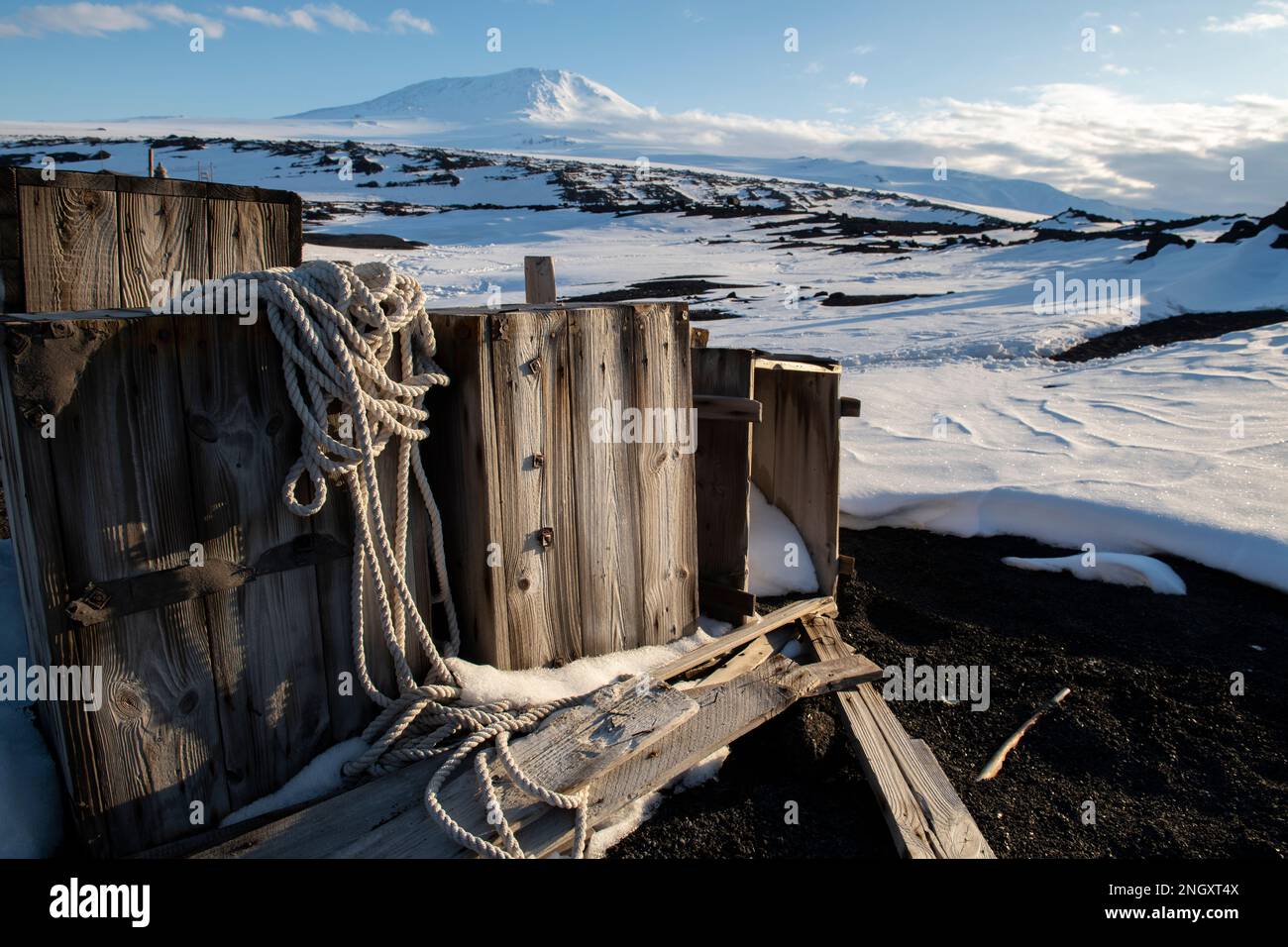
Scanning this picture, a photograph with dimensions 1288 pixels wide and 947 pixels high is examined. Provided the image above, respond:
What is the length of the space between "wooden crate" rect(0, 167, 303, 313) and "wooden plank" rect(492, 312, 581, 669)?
144 cm

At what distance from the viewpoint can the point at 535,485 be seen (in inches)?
125

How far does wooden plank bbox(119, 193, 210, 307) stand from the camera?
324 centimetres

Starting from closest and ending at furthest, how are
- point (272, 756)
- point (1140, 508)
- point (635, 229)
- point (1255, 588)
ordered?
point (272, 756)
point (1255, 588)
point (1140, 508)
point (635, 229)

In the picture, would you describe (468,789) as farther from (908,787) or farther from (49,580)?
(908,787)

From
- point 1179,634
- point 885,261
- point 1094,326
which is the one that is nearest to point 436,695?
point 1179,634

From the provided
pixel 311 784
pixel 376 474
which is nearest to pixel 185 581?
pixel 376 474

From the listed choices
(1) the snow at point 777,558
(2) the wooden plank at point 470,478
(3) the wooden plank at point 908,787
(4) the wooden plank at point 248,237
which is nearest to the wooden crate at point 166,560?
(2) the wooden plank at point 470,478

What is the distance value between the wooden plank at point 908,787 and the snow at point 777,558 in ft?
3.88

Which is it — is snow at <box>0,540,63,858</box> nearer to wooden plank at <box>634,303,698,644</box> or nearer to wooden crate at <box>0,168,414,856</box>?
wooden crate at <box>0,168,414,856</box>

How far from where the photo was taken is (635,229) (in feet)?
125

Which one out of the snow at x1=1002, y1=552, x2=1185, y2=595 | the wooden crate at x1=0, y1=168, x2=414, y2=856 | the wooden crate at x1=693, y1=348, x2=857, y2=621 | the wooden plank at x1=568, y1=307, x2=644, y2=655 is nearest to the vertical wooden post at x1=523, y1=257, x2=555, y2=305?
the wooden crate at x1=693, y1=348, x2=857, y2=621

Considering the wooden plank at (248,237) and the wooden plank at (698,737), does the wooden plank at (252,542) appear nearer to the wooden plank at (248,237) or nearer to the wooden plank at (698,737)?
the wooden plank at (698,737)
